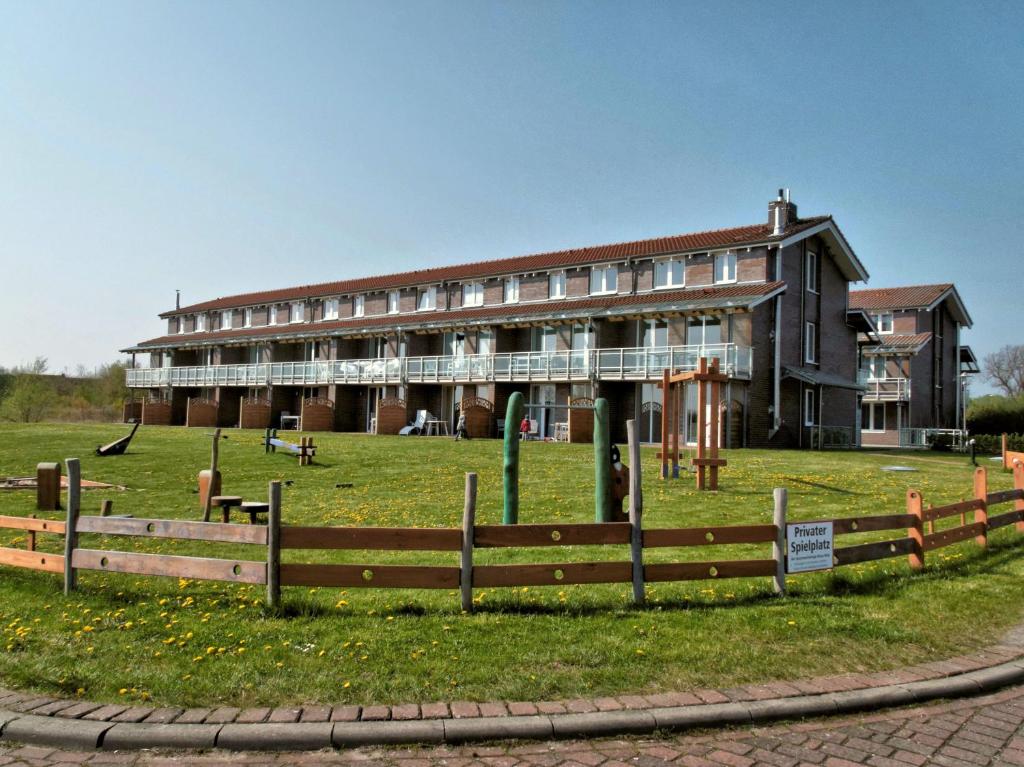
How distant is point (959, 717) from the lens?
535 cm

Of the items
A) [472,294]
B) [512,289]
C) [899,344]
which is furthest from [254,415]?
[899,344]

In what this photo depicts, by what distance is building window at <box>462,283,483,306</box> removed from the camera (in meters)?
46.0

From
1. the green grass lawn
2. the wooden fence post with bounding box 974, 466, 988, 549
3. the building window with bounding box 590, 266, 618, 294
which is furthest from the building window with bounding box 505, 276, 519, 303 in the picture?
the wooden fence post with bounding box 974, 466, 988, 549

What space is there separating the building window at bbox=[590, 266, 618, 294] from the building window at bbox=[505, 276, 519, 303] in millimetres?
5071

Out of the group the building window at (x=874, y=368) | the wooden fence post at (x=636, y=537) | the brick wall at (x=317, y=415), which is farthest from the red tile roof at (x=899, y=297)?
the wooden fence post at (x=636, y=537)

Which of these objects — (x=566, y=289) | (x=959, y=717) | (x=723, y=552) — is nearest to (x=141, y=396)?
(x=566, y=289)

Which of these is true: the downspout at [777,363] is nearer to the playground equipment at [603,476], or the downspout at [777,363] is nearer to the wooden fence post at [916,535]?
the playground equipment at [603,476]

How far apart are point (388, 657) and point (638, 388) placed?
3032 centimetres

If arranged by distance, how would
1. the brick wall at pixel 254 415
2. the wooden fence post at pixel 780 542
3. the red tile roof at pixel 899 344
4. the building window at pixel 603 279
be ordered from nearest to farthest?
1. the wooden fence post at pixel 780 542
2. the building window at pixel 603 279
3. the red tile roof at pixel 899 344
4. the brick wall at pixel 254 415

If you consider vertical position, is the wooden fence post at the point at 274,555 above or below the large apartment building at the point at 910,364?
below

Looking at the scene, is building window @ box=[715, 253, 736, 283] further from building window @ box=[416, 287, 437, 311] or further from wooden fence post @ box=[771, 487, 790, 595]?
wooden fence post @ box=[771, 487, 790, 595]

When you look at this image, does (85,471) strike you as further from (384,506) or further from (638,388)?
(638,388)

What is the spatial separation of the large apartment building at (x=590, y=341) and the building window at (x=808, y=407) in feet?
0.34

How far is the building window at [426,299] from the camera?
48.8 m
